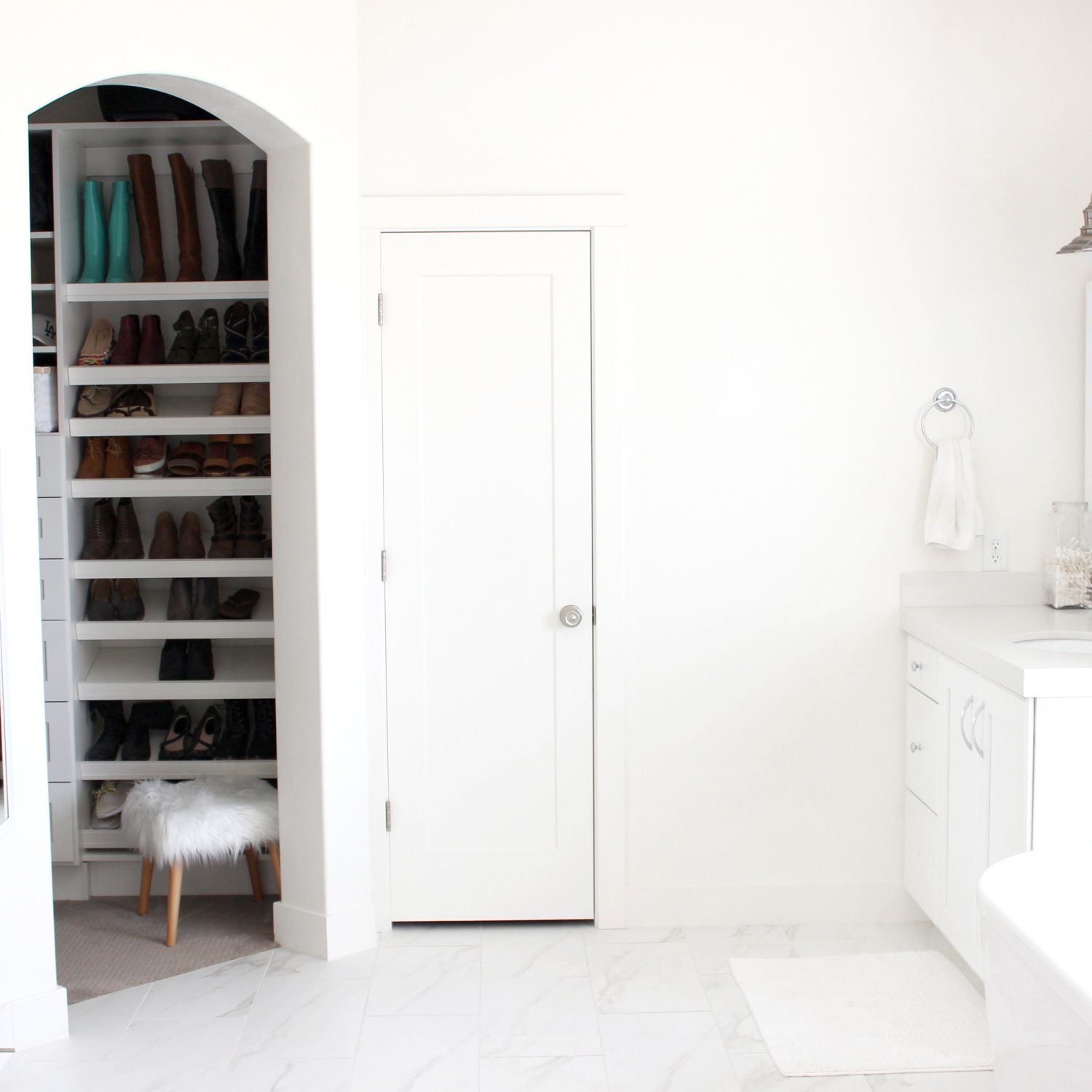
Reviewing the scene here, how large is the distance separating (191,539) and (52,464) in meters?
0.47

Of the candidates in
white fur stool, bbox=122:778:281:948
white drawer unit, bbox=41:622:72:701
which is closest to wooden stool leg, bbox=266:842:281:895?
white fur stool, bbox=122:778:281:948

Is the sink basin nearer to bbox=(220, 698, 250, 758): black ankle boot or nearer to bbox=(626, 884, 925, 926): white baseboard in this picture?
bbox=(626, 884, 925, 926): white baseboard

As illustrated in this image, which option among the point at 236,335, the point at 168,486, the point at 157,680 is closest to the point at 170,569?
the point at 168,486

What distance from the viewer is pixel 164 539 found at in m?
3.38

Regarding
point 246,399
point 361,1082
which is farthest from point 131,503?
point 361,1082

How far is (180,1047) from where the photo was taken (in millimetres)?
2438

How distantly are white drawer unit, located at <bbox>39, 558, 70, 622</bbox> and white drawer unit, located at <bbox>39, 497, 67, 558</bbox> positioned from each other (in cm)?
3

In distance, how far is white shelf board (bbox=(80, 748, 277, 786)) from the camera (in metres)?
3.28

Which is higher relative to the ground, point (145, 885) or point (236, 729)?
point (236, 729)

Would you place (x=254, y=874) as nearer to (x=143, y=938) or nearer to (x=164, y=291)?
(x=143, y=938)

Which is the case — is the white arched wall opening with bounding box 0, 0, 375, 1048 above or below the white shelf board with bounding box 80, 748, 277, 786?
above

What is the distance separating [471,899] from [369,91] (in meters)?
2.34

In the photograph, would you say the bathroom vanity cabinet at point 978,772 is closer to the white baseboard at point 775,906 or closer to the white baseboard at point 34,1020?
the white baseboard at point 775,906

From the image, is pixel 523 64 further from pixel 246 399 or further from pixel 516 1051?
pixel 516 1051
